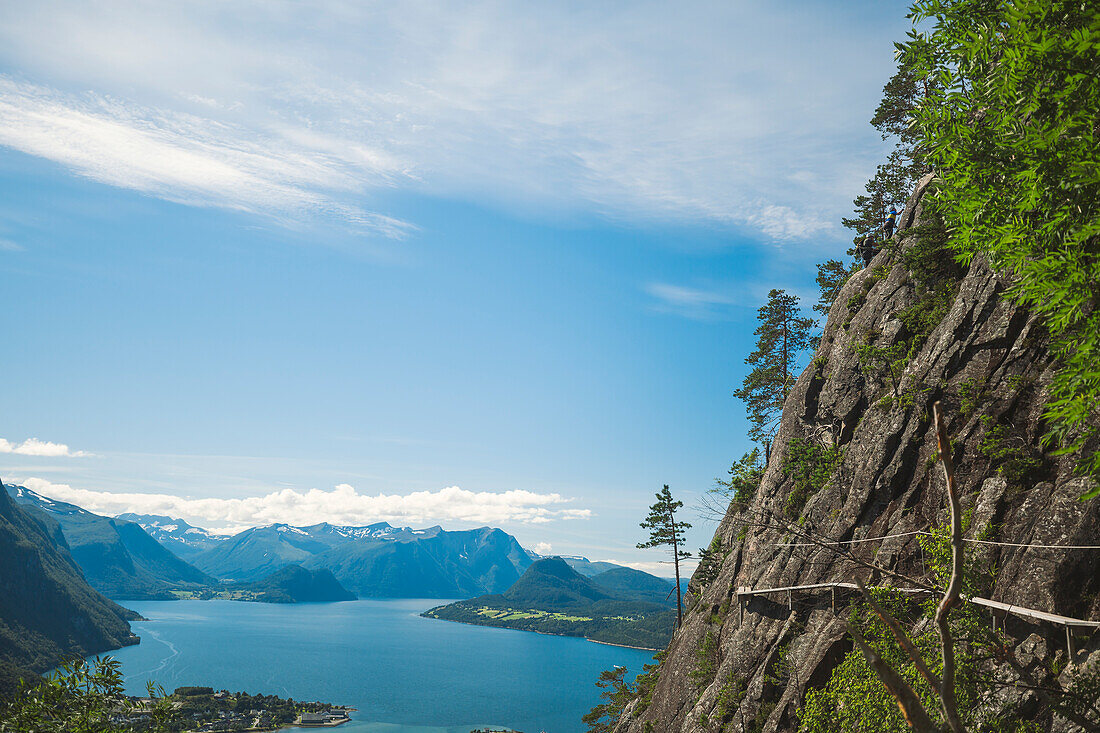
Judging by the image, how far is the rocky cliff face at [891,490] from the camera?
556 inches

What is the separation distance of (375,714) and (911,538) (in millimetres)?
144013

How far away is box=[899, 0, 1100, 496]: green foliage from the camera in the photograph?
7.71 meters

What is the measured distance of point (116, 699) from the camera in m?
11.2

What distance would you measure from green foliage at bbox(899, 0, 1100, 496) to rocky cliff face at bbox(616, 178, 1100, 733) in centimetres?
529

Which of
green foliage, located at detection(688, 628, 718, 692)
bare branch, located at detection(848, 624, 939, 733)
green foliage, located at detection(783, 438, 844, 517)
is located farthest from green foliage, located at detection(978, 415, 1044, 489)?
green foliage, located at detection(688, 628, 718, 692)

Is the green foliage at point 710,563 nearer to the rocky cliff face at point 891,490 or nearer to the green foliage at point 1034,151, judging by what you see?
the rocky cliff face at point 891,490

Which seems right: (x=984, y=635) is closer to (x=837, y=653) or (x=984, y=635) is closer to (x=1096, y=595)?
(x=1096, y=595)

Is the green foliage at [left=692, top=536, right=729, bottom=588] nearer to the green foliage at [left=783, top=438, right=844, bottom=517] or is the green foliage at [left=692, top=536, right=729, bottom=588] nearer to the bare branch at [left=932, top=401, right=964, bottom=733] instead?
the green foliage at [left=783, top=438, right=844, bottom=517]

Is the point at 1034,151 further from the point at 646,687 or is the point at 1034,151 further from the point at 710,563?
the point at 646,687

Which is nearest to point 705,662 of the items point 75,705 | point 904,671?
point 904,671

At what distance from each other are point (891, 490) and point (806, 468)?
6.71 m

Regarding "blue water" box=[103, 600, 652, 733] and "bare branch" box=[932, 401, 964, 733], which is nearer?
"bare branch" box=[932, 401, 964, 733]

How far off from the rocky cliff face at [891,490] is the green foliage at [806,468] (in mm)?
102

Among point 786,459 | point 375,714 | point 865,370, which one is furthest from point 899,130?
point 375,714
